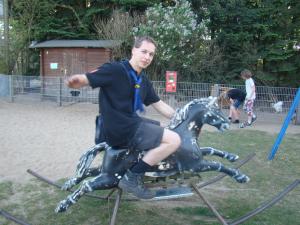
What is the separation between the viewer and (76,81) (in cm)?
338

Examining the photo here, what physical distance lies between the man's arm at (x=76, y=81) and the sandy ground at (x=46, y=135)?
10.6 ft

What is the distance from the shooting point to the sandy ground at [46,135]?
266 inches

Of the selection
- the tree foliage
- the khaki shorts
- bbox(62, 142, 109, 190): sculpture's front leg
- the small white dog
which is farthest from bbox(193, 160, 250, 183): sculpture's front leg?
the tree foliage

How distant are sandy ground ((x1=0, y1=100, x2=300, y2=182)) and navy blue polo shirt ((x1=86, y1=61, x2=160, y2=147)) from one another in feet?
9.58

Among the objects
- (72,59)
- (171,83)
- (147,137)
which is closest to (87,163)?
(147,137)

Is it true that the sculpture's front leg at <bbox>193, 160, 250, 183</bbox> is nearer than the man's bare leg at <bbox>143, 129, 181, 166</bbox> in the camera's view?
No

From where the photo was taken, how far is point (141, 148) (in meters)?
3.77

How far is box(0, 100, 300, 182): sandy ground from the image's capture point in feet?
22.1

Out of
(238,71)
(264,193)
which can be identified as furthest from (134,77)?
(238,71)

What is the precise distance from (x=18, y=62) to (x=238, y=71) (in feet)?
42.7

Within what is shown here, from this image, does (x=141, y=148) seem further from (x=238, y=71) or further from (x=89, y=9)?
(x=89, y=9)

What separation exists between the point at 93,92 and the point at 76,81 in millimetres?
12263

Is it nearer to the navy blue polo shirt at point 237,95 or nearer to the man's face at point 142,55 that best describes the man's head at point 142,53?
the man's face at point 142,55

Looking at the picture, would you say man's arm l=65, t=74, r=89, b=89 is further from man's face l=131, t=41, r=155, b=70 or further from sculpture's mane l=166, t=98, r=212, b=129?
sculpture's mane l=166, t=98, r=212, b=129
